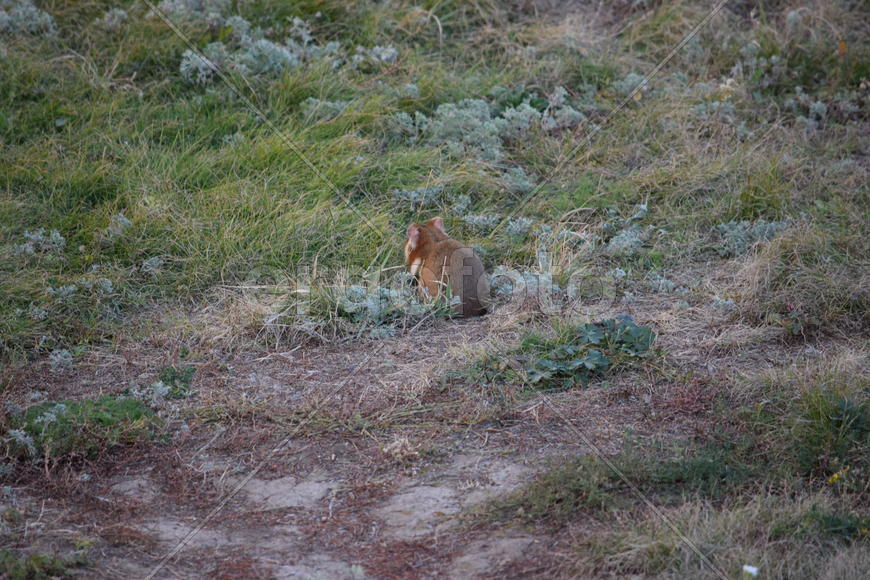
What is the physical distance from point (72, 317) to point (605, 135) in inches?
166

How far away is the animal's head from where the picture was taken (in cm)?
523

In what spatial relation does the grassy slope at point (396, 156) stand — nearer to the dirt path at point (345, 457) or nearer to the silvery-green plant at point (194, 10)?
the silvery-green plant at point (194, 10)

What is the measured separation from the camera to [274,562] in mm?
3045

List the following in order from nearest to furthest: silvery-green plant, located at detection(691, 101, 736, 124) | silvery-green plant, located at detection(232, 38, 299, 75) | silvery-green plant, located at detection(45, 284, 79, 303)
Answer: silvery-green plant, located at detection(45, 284, 79, 303), silvery-green plant, located at detection(232, 38, 299, 75), silvery-green plant, located at detection(691, 101, 736, 124)

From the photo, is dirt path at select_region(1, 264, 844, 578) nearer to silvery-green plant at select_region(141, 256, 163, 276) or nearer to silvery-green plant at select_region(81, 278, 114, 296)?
silvery-green plant at select_region(81, 278, 114, 296)

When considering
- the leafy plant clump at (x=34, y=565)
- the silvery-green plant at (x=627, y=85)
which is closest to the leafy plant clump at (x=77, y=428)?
the leafy plant clump at (x=34, y=565)

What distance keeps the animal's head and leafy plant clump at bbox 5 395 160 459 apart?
1934 millimetres

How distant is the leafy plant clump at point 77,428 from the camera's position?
3.61 meters

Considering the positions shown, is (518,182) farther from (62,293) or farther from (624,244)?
(62,293)

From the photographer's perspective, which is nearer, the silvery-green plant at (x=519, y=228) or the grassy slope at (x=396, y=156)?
the grassy slope at (x=396, y=156)

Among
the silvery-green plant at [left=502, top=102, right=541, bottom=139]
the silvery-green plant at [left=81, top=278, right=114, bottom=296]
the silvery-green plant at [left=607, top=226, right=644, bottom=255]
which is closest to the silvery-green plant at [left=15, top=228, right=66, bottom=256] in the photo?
the silvery-green plant at [left=81, top=278, right=114, bottom=296]

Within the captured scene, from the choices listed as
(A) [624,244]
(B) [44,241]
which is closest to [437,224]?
(A) [624,244]

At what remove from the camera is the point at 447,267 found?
5.04 m

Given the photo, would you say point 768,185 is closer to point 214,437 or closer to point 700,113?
point 700,113
